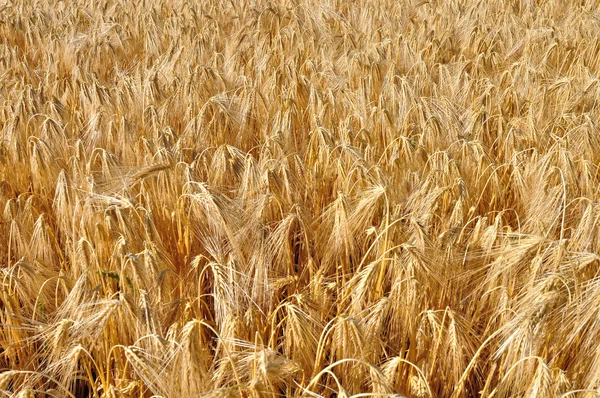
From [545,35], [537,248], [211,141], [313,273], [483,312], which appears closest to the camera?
[537,248]

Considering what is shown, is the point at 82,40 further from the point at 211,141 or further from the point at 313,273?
the point at 313,273

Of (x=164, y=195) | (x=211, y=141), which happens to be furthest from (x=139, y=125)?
(x=164, y=195)

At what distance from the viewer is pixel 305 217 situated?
6.36ft

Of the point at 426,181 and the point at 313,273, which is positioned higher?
the point at 426,181

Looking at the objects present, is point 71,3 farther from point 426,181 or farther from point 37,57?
point 426,181

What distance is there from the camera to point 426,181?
1915mm

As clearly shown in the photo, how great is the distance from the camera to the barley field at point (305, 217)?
4.70 ft

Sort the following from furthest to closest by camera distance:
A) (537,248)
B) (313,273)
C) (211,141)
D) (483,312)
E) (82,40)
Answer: (82,40) < (211,141) < (313,273) < (483,312) < (537,248)

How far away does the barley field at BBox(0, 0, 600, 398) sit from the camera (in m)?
1.43

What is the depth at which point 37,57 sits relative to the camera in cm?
370

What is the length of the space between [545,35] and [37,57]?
8.56ft

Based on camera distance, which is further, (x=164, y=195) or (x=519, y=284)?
(x=164, y=195)

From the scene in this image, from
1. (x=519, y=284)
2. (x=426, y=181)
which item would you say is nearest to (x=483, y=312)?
(x=519, y=284)

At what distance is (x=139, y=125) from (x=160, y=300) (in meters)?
1.19
